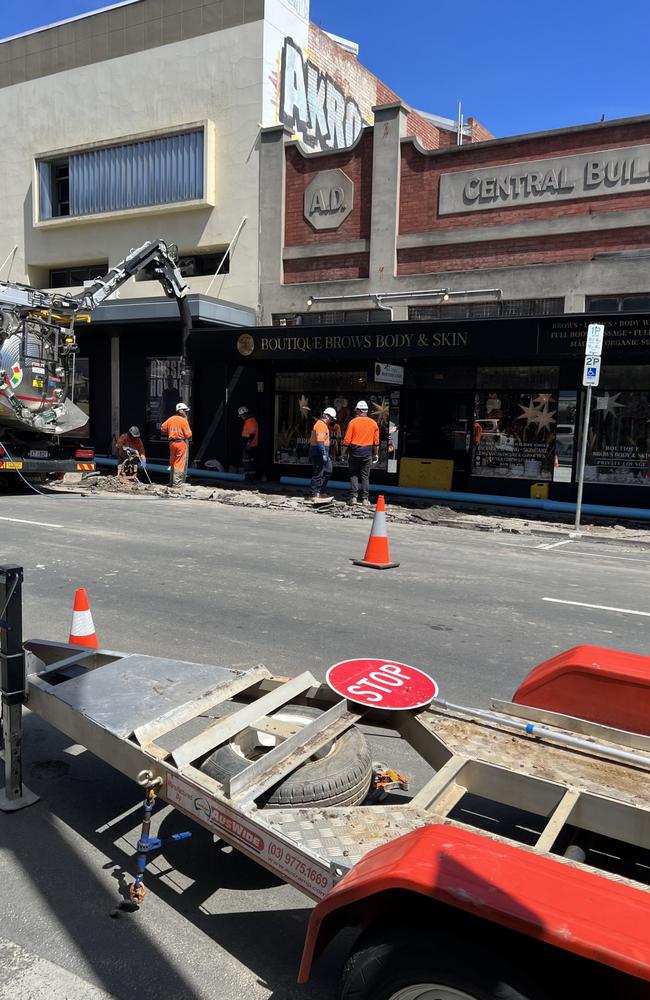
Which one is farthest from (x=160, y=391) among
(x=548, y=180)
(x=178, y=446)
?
(x=548, y=180)

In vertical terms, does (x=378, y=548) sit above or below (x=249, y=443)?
below

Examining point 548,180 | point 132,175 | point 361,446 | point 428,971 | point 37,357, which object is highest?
point 132,175

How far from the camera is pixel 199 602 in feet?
23.8

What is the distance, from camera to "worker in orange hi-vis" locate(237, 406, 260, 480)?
1922 cm

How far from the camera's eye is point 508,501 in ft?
52.9

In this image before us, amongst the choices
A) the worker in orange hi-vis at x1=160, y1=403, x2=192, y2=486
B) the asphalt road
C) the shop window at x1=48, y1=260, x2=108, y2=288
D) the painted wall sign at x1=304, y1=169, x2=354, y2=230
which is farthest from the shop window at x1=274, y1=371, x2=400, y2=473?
the shop window at x1=48, y1=260, x2=108, y2=288

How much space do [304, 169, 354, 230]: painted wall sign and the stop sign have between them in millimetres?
16740

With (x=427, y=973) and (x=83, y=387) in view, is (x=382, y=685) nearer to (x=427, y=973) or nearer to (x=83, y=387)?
(x=427, y=973)

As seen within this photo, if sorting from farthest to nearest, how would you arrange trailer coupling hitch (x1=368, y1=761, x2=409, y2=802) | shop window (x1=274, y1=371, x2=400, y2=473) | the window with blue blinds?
the window with blue blinds < shop window (x1=274, y1=371, x2=400, y2=473) < trailer coupling hitch (x1=368, y1=761, x2=409, y2=802)

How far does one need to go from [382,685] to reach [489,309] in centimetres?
1452

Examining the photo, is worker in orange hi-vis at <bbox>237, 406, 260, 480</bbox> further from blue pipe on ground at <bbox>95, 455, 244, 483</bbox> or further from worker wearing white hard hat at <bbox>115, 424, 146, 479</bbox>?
worker wearing white hard hat at <bbox>115, 424, 146, 479</bbox>

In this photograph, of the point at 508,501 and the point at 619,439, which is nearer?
the point at 619,439

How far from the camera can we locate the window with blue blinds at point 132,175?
19891mm

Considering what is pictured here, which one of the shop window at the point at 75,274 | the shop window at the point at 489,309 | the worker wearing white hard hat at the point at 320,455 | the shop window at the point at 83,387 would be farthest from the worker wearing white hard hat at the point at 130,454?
the shop window at the point at 489,309
